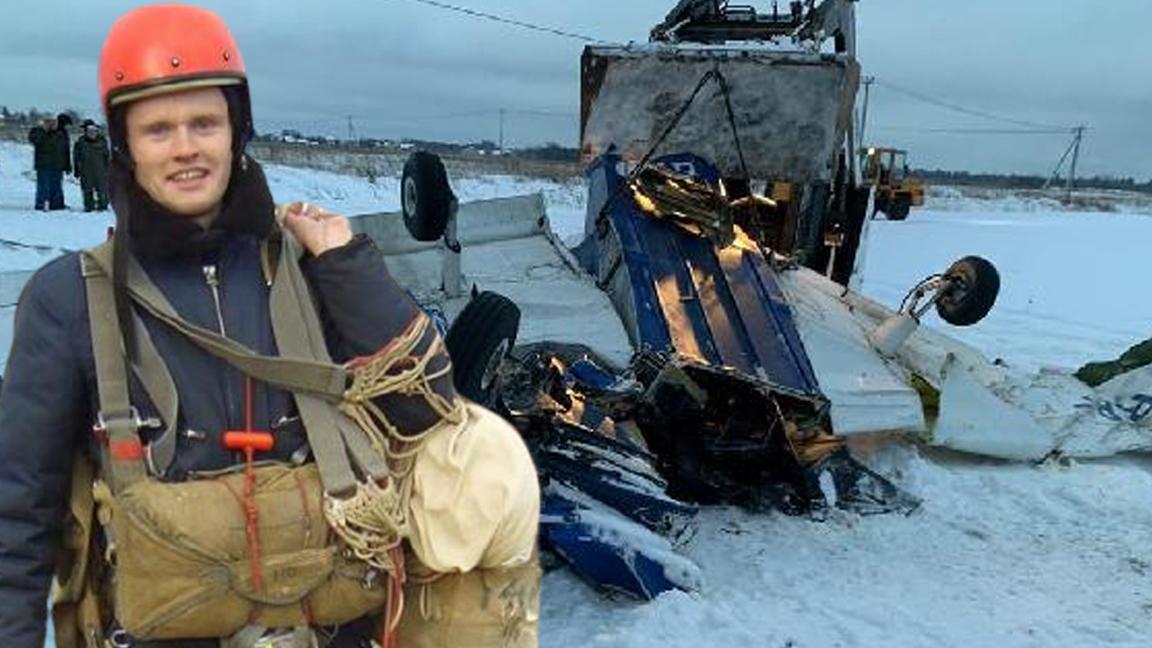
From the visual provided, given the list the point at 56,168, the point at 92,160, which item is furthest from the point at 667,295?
the point at 56,168

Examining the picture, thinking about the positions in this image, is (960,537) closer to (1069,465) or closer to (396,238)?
(1069,465)

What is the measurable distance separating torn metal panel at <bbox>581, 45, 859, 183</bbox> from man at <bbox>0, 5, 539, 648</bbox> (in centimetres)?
611

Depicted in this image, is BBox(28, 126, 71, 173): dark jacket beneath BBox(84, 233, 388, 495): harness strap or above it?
above

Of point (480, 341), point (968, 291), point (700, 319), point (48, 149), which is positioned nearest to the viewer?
point (480, 341)

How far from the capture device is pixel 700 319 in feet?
19.7

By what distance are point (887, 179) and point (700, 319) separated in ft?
14.4

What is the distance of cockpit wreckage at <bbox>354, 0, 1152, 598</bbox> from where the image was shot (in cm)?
450

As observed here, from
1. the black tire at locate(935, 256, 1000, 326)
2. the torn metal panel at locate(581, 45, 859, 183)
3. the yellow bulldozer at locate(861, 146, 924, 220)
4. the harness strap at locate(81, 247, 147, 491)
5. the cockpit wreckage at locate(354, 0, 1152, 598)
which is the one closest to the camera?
the harness strap at locate(81, 247, 147, 491)

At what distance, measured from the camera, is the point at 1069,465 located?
6.51m

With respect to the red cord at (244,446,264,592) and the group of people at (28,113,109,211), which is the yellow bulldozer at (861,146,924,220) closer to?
the red cord at (244,446,264,592)

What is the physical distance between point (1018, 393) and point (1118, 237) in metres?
25.0

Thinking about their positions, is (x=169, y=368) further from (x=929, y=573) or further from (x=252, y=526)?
(x=929, y=573)

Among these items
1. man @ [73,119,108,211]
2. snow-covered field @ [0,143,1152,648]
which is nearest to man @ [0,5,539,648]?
snow-covered field @ [0,143,1152,648]

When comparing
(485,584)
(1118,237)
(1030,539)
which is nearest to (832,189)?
(1030,539)
